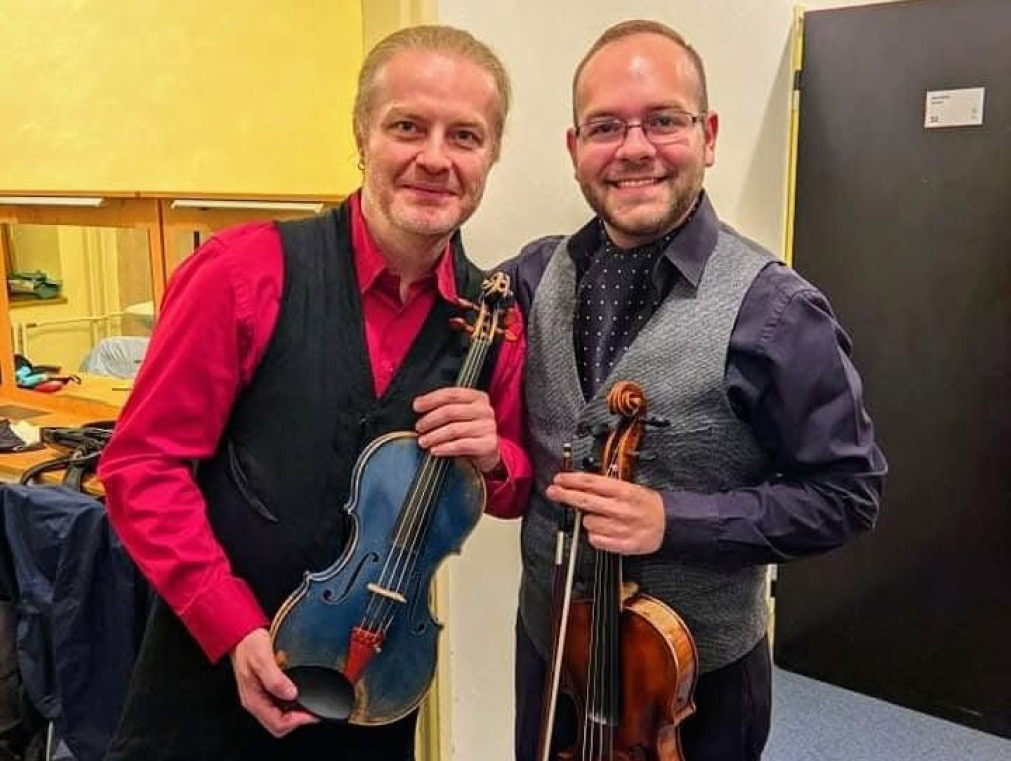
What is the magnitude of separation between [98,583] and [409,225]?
99 cm

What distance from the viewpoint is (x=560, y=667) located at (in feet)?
4.12

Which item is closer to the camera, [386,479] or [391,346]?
[386,479]

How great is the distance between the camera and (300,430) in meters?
1.22

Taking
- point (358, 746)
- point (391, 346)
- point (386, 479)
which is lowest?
point (358, 746)

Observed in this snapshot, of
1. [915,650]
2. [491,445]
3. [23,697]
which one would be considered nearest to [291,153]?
[23,697]

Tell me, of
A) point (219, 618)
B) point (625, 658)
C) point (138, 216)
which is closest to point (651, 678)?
point (625, 658)

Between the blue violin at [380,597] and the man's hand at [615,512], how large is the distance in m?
0.14

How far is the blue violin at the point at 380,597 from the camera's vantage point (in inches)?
45.4

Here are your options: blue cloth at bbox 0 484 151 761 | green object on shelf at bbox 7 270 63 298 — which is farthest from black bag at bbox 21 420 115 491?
green object on shelf at bbox 7 270 63 298

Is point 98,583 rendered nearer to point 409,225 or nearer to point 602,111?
point 409,225

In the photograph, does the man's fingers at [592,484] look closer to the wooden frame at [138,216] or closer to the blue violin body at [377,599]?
the blue violin body at [377,599]

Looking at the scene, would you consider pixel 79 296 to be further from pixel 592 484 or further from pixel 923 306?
pixel 923 306

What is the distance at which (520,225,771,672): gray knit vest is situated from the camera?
1264mm

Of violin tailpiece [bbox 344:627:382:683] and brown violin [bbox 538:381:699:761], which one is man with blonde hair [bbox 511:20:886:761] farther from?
violin tailpiece [bbox 344:627:382:683]
